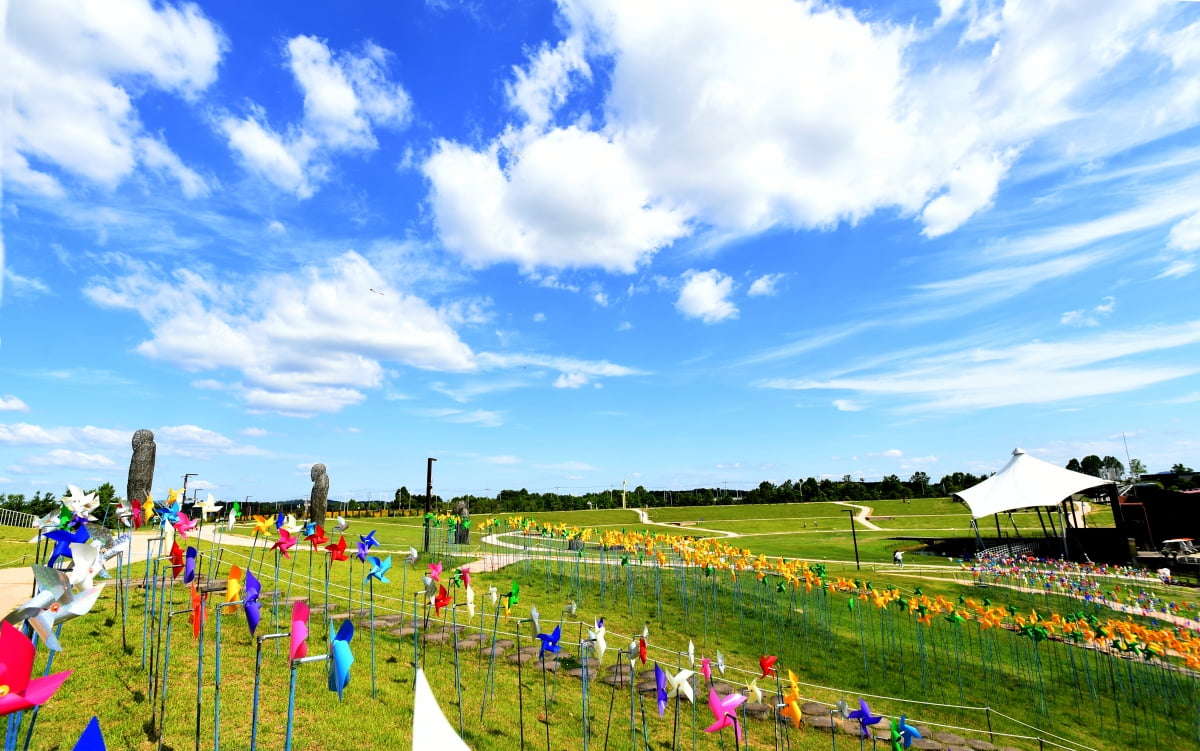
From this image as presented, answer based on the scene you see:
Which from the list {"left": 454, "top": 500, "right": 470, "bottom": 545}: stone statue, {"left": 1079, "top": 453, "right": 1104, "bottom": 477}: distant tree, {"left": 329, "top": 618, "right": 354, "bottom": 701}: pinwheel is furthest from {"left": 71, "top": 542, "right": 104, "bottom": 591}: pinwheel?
{"left": 1079, "top": 453, "right": 1104, "bottom": 477}: distant tree

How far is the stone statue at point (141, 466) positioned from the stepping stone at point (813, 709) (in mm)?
21598

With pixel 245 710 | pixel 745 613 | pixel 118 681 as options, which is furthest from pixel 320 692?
pixel 745 613

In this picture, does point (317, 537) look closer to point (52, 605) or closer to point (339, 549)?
point (339, 549)

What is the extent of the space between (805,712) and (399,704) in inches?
224

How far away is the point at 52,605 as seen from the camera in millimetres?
2857

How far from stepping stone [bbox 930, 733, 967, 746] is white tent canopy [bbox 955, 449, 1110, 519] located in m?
24.4

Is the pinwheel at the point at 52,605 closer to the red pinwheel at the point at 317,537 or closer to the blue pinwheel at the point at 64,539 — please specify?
the blue pinwheel at the point at 64,539

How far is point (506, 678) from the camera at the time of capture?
25.4 feet

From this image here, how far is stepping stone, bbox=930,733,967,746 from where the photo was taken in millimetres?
7590

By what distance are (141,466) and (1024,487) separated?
3897 cm

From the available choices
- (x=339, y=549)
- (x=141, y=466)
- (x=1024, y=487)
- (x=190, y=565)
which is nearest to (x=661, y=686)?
(x=339, y=549)

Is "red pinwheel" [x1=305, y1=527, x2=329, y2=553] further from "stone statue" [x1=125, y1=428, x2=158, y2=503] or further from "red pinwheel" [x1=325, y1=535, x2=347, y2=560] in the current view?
"stone statue" [x1=125, y1=428, x2=158, y2=503]

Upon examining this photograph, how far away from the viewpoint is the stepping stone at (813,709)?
820 centimetres

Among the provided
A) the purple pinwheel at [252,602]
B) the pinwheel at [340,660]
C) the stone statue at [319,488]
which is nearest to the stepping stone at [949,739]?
the pinwheel at [340,660]
